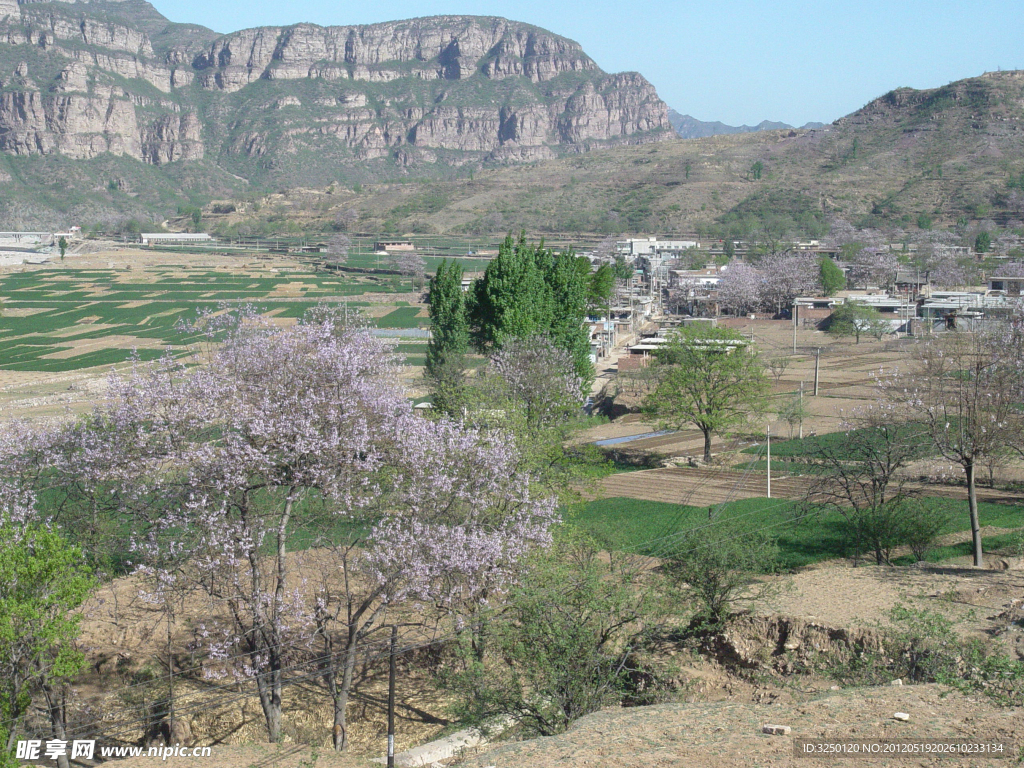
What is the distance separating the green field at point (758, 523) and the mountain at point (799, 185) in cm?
10867

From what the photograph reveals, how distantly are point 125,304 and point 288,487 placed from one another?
8024cm

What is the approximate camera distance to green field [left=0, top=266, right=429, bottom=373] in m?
64.9

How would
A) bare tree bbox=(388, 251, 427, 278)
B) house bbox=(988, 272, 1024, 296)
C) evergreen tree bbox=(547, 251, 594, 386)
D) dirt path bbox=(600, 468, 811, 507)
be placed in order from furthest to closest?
bare tree bbox=(388, 251, 427, 278), house bbox=(988, 272, 1024, 296), evergreen tree bbox=(547, 251, 594, 386), dirt path bbox=(600, 468, 811, 507)

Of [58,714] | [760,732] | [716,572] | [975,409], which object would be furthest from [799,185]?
[58,714]

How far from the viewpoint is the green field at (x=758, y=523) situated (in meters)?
23.6

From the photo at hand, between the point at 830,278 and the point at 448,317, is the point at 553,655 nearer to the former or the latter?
the point at 448,317

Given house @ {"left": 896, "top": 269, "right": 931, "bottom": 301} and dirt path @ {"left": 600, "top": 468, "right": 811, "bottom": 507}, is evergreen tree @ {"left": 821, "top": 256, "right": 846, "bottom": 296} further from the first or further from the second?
dirt path @ {"left": 600, "top": 468, "right": 811, "bottom": 507}

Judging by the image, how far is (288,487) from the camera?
661 inches

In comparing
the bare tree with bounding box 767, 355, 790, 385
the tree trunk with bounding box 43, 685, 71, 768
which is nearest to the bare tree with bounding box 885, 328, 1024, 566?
the bare tree with bounding box 767, 355, 790, 385

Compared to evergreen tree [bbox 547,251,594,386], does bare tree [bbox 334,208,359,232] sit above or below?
above

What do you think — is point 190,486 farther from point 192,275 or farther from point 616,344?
point 192,275

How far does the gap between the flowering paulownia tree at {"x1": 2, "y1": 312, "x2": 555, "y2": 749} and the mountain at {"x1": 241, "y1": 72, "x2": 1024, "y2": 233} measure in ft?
402

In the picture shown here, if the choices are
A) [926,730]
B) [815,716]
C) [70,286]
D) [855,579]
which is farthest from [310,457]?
[70,286]

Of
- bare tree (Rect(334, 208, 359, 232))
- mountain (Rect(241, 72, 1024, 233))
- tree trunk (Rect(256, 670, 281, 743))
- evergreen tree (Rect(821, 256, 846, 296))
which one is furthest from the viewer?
bare tree (Rect(334, 208, 359, 232))
